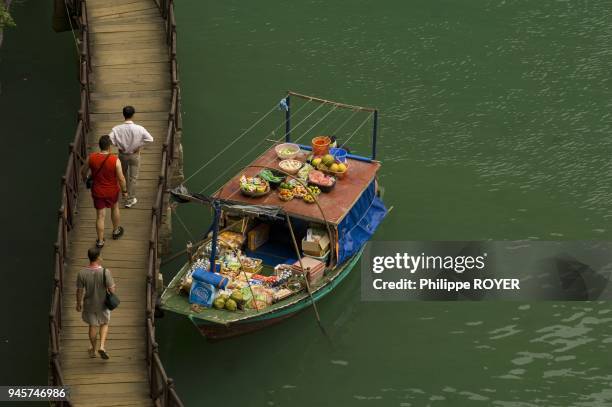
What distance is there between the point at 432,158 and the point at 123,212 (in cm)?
1023

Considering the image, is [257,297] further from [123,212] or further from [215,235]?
[123,212]

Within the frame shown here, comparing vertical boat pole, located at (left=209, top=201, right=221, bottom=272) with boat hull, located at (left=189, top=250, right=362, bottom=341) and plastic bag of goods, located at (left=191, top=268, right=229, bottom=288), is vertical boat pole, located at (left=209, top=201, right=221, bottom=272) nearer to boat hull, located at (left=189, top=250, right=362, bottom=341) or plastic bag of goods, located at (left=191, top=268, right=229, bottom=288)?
plastic bag of goods, located at (left=191, top=268, right=229, bottom=288)

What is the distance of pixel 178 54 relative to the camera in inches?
1406

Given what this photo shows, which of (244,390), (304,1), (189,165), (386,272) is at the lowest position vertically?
(244,390)

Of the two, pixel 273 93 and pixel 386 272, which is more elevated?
pixel 273 93

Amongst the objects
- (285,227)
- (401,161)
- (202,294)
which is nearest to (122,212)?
(202,294)

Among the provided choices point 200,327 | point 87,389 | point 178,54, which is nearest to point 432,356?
point 200,327

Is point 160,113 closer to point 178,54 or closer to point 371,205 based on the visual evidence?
point 371,205

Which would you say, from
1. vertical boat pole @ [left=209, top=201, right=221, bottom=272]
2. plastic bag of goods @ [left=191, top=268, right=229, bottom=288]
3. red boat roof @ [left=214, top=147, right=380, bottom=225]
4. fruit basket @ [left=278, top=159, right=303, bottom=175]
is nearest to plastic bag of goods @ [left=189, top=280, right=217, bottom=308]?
plastic bag of goods @ [left=191, top=268, right=229, bottom=288]

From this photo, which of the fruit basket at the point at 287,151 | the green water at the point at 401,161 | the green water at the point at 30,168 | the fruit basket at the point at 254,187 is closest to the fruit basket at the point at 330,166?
the fruit basket at the point at 287,151

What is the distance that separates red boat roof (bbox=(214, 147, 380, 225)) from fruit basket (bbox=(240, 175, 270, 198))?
0.12 meters

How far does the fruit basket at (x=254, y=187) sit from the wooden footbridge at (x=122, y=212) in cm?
173

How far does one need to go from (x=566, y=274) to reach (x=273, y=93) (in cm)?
1083

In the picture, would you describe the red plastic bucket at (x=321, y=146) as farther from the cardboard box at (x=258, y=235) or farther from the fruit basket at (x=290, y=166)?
the cardboard box at (x=258, y=235)
